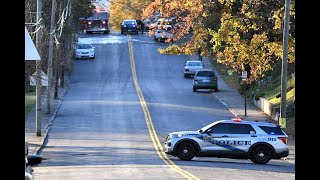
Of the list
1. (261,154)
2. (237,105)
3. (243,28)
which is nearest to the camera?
(261,154)

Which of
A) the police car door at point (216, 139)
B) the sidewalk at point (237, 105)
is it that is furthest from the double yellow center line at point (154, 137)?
the sidewalk at point (237, 105)

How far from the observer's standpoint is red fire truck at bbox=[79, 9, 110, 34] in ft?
293

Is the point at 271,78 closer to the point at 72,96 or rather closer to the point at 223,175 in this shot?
the point at 72,96

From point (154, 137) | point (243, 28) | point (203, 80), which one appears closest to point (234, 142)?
point (154, 137)

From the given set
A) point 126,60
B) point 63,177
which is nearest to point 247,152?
point 63,177

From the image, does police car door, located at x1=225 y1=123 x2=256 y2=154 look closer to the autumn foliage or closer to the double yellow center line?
the double yellow center line

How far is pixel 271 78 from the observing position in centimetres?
5272

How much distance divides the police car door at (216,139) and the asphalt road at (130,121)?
1.83 feet

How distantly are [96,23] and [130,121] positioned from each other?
2105 inches

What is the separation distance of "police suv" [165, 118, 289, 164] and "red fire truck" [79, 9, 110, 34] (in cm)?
6278

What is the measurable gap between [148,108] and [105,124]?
622 cm

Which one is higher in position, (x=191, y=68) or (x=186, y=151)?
(x=191, y=68)

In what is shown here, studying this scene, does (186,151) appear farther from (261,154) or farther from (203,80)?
(203,80)

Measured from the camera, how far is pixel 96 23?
9194 cm
